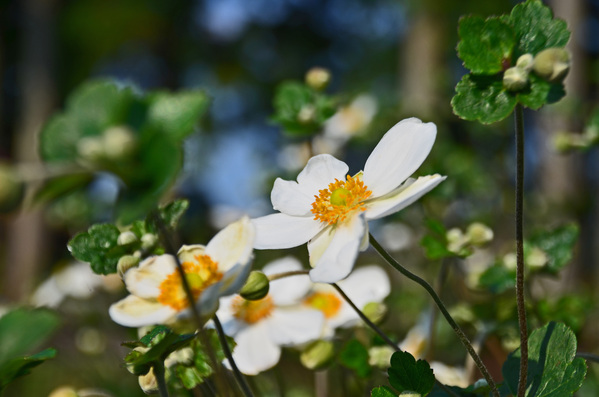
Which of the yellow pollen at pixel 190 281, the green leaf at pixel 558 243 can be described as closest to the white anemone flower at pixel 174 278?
the yellow pollen at pixel 190 281

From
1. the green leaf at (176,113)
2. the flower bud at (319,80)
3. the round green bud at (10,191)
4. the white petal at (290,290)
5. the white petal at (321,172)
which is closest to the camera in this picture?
the round green bud at (10,191)

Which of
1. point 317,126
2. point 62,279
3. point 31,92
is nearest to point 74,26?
point 31,92

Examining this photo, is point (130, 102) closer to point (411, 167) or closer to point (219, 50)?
point (411, 167)

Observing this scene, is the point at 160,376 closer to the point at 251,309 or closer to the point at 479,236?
the point at 251,309

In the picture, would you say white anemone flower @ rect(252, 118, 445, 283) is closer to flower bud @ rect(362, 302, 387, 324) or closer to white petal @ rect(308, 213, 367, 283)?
white petal @ rect(308, 213, 367, 283)

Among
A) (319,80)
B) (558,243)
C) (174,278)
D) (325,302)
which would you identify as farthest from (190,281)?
(558,243)

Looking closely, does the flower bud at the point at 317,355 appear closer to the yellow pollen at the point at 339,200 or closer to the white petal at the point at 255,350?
the white petal at the point at 255,350
